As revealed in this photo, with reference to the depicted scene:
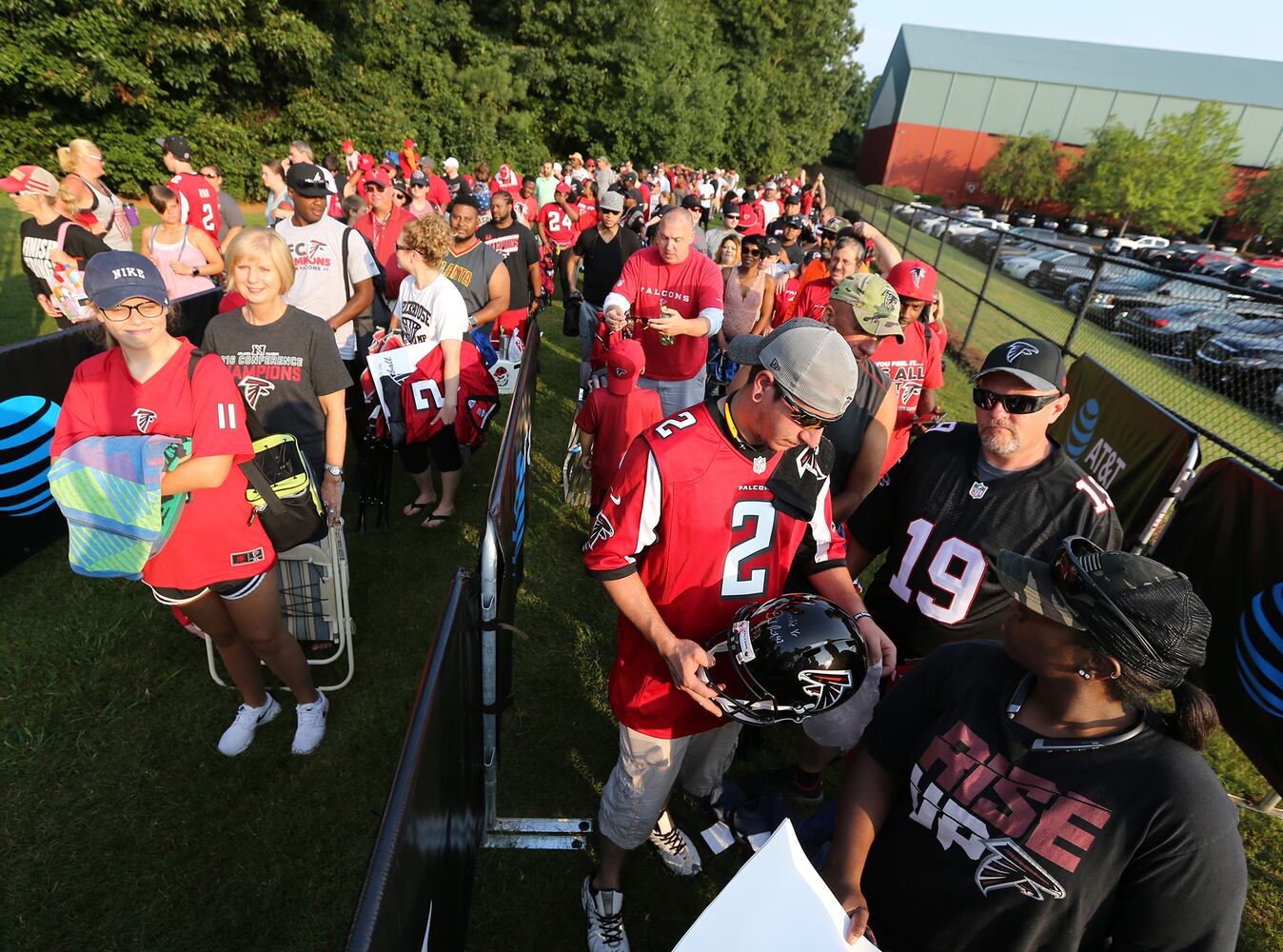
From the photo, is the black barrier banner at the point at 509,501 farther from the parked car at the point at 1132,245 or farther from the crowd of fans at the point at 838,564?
the parked car at the point at 1132,245

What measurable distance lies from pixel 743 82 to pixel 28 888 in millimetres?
50915

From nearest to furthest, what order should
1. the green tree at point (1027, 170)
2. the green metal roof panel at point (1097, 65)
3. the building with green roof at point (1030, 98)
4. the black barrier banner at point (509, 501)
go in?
the black barrier banner at point (509, 501), the green tree at point (1027, 170), the building with green roof at point (1030, 98), the green metal roof panel at point (1097, 65)

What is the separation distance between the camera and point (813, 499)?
2.39m

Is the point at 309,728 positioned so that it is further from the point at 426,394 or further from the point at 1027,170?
the point at 1027,170

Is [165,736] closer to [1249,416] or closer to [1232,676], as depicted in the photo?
[1232,676]

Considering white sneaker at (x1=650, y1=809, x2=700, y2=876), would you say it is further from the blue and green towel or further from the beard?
the blue and green towel

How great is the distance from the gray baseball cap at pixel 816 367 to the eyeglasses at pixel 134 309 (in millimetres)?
2482

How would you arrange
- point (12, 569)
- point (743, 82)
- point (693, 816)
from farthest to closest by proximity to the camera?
point (743, 82) → point (12, 569) → point (693, 816)

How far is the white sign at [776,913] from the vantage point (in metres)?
1.59

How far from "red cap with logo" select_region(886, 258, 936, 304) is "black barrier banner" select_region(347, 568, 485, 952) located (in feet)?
11.3

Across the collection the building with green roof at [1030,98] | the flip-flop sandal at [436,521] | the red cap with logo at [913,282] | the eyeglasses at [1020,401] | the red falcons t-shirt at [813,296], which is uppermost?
the building with green roof at [1030,98]

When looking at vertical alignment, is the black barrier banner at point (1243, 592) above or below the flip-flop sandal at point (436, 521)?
above

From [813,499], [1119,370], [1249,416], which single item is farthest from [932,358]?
[1249,416]

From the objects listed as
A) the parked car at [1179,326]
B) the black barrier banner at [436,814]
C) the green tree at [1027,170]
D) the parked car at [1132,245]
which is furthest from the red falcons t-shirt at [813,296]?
the green tree at [1027,170]
